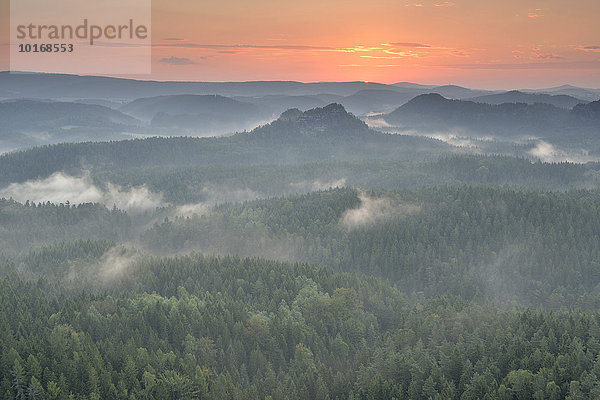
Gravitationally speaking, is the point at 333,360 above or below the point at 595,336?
below

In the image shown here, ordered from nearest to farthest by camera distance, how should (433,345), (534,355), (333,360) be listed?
(534,355) < (433,345) < (333,360)

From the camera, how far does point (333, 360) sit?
411ft

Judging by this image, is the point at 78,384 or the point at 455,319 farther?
the point at 455,319

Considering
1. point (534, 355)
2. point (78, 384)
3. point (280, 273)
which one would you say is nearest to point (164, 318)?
point (78, 384)

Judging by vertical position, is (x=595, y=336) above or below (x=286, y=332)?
above

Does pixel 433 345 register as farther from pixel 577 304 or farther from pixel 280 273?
pixel 577 304

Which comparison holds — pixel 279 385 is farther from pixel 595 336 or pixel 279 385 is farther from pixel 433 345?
pixel 595 336

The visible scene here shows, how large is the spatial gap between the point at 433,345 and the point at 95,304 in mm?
78667

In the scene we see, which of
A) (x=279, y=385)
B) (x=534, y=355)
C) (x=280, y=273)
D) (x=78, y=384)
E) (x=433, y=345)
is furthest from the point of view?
(x=280, y=273)

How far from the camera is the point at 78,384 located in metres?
92.2

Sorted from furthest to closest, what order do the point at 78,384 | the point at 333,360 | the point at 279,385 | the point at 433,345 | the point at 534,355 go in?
the point at 333,360
the point at 433,345
the point at 279,385
the point at 534,355
the point at 78,384

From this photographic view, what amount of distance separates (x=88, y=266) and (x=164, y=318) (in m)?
65.9

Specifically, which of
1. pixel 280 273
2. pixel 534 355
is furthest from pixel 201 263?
pixel 534 355

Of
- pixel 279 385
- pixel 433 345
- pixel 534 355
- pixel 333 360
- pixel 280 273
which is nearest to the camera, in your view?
pixel 534 355
